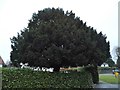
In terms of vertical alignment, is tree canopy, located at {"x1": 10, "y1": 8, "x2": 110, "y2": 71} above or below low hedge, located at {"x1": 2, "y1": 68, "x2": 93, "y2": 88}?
above

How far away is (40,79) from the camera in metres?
17.5

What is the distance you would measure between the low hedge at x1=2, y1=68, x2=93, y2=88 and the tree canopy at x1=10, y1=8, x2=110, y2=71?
81 centimetres

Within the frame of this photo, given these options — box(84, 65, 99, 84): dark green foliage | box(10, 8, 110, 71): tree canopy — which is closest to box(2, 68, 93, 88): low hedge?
box(10, 8, 110, 71): tree canopy

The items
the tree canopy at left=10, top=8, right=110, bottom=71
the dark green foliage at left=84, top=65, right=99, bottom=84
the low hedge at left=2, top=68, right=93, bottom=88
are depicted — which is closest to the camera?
the low hedge at left=2, top=68, right=93, bottom=88

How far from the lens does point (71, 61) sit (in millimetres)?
18219

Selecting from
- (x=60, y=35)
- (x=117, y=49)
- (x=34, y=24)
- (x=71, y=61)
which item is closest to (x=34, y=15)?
(x=34, y=24)

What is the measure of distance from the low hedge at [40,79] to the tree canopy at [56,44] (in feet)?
2.67

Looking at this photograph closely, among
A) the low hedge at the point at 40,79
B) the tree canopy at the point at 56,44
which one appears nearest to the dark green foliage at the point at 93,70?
the tree canopy at the point at 56,44

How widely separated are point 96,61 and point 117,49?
6080cm

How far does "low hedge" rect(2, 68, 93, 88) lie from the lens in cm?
1642

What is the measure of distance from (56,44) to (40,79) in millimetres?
2612

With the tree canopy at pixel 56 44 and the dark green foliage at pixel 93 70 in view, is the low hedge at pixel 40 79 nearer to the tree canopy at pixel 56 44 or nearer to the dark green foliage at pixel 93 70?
the tree canopy at pixel 56 44

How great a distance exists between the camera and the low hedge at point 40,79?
53.9 feet

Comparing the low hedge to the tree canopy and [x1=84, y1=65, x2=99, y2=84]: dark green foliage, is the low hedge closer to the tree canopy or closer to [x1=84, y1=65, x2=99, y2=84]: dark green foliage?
the tree canopy
